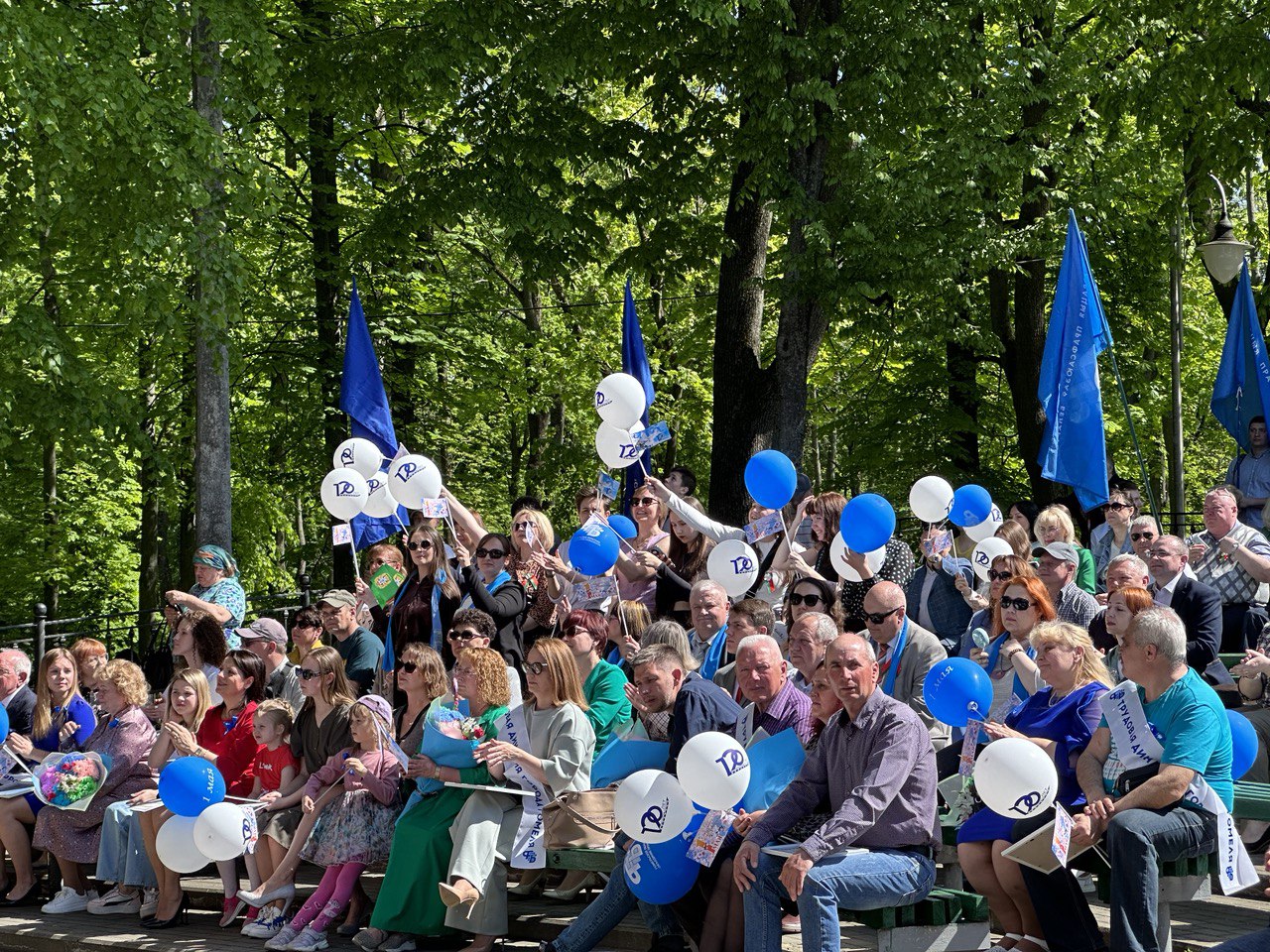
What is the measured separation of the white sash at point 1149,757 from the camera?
6.15m

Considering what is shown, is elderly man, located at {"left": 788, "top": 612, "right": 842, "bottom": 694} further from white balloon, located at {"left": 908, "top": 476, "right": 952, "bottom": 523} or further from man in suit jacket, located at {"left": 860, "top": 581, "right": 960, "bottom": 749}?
white balloon, located at {"left": 908, "top": 476, "right": 952, "bottom": 523}

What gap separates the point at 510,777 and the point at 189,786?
5.21ft

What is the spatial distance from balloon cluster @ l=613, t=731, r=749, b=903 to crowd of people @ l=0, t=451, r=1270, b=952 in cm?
20

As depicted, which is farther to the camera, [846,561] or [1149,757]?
[846,561]

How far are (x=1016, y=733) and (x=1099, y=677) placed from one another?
24.7 inches

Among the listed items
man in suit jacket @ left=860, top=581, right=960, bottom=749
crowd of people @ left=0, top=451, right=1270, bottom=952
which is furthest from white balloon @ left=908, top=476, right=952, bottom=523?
man in suit jacket @ left=860, top=581, right=960, bottom=749

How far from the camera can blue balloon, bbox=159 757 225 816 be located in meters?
7.76

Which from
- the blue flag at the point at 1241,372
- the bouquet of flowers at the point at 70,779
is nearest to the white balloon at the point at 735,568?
the bouquet of flowers at the point at 70,779

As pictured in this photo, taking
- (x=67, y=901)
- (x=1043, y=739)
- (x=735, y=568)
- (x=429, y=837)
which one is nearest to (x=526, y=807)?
(x=429, y=837)

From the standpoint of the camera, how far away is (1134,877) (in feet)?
19.8

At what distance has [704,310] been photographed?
26.7m

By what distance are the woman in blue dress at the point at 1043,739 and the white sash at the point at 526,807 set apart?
6.81ft

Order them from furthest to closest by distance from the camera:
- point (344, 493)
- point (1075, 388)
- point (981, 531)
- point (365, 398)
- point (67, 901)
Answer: point (365, 398)
point (1075, 388)
point (981, 531)
point (344, 493)
point (67, 901)

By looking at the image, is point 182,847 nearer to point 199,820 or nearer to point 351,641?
point 199,820
